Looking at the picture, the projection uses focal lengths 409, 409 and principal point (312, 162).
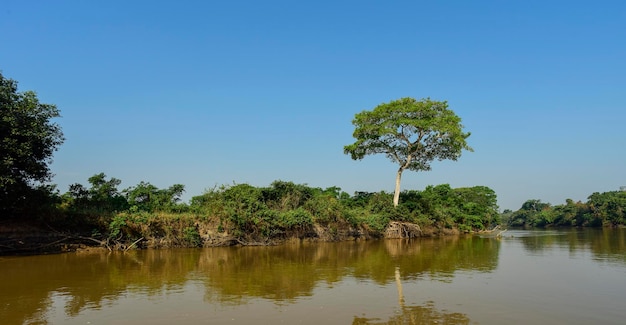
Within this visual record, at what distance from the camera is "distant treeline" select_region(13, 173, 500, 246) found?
62.6 feet

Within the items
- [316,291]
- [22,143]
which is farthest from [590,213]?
[22,143]

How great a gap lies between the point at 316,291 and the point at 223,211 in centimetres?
1345

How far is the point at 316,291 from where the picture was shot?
9039mm

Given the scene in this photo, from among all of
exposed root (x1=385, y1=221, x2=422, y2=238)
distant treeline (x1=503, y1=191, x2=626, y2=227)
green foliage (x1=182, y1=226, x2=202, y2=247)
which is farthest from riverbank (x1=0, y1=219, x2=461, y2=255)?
distant treeline (x1=503, y1=191, x2=626, y2=227)

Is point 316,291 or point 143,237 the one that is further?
point 143,237

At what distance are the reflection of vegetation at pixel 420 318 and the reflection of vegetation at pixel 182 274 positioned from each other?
7.35 ft

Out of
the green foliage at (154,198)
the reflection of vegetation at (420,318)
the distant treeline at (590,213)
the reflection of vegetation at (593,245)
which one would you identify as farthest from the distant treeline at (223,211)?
the distant treeline at (590,213)

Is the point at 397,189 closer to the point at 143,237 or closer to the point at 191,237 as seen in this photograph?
the point at 191,237

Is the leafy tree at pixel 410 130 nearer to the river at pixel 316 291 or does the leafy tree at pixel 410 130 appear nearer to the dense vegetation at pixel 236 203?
the dense vegetation at pixel 236 203

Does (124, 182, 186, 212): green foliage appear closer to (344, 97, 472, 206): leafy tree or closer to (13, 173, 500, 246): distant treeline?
(13, 173, 500, 246): distant treeline

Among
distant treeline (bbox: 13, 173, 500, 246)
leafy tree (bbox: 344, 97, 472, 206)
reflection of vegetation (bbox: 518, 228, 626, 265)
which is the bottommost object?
reflection of vegetation (bbox: 518, 228, 626, 265)

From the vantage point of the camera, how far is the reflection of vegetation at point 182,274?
27.6ft

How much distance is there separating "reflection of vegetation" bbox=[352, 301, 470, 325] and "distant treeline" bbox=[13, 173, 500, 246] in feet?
50.7

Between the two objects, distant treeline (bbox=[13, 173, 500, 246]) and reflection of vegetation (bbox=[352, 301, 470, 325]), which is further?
distant treeline (bbox=[13, 173, 500, 246])
